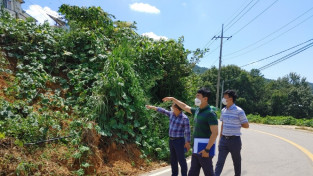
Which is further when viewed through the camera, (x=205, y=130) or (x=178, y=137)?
(x=178, y=137)

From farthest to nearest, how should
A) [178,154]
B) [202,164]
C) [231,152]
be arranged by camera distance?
[231,152] < [178,154] < [202,164]

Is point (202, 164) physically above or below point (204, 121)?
below

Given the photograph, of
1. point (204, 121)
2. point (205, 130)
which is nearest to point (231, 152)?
point (205, 130)

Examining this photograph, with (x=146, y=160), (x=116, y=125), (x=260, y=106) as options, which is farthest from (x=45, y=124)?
(x=260, y=106)

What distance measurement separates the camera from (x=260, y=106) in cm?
5478

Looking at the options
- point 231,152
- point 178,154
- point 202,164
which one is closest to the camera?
point 202,164

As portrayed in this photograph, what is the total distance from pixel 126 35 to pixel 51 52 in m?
2.88

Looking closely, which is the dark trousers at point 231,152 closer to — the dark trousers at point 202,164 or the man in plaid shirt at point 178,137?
the man in plaid shirt at point 178,137

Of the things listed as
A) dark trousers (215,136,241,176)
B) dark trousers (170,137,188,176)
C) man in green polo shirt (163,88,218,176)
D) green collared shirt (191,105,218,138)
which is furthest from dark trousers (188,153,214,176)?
dark trousers (215,136,241,176)

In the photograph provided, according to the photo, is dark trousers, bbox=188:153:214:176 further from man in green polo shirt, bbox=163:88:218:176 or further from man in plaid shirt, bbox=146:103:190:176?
man in plaid shirt, bbox=146:103:190:176

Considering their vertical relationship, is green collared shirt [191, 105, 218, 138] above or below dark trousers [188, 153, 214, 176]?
above

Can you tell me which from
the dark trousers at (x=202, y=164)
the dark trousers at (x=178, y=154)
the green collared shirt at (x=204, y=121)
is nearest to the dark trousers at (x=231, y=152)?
the dark trousers at (x=178, y=154)

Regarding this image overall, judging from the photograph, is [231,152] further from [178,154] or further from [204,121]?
[204,121]

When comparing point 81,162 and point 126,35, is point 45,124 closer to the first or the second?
point 81,162
